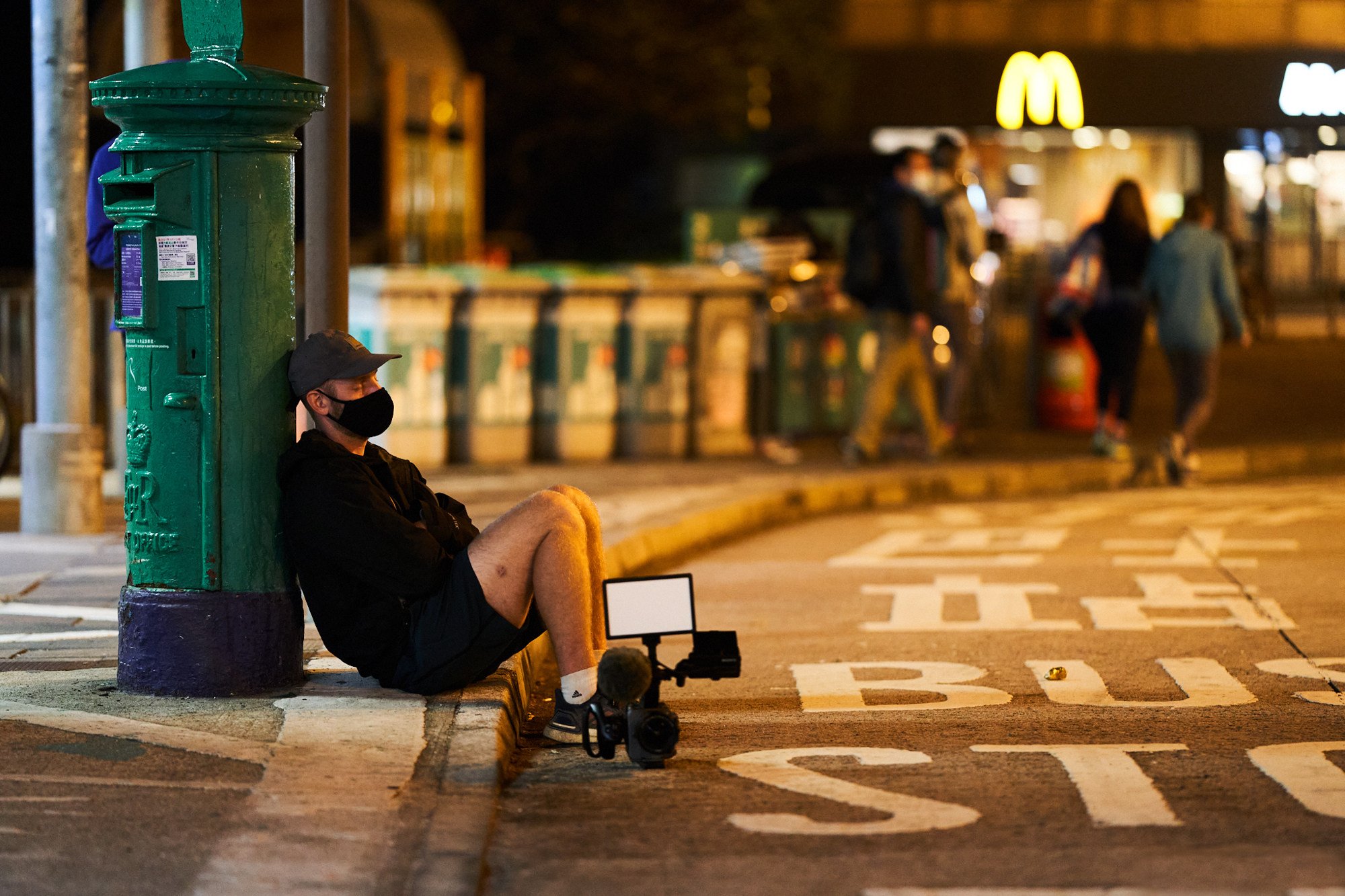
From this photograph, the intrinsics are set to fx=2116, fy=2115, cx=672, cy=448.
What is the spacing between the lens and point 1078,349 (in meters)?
16.0

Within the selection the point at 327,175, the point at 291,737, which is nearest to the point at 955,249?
the point at 327,175

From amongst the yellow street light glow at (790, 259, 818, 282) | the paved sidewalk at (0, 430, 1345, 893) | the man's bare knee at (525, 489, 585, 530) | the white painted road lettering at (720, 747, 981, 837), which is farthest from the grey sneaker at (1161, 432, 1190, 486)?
the man's bare knee at (525, 489, 585, 530)

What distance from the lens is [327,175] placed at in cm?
781

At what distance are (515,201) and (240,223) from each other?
91.7 feet

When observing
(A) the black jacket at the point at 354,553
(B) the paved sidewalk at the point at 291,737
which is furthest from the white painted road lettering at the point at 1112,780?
(A) the black jacket at the point at 354,553

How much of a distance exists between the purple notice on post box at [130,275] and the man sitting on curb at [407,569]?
0.49m

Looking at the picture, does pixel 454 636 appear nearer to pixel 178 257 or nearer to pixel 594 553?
pixel 594 553

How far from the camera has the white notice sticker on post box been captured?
631cm

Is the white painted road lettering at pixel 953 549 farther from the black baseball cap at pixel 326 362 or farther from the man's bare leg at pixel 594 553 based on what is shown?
the black baseball cap at pixel 326 362

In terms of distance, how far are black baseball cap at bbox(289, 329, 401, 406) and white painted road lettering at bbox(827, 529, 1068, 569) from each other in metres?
4.57

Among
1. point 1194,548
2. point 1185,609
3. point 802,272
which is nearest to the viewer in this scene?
point 1185,609

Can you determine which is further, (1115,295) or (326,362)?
(1115,295)

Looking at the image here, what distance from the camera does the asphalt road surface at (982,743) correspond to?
4969 mm

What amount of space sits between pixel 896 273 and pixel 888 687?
6.56 m
